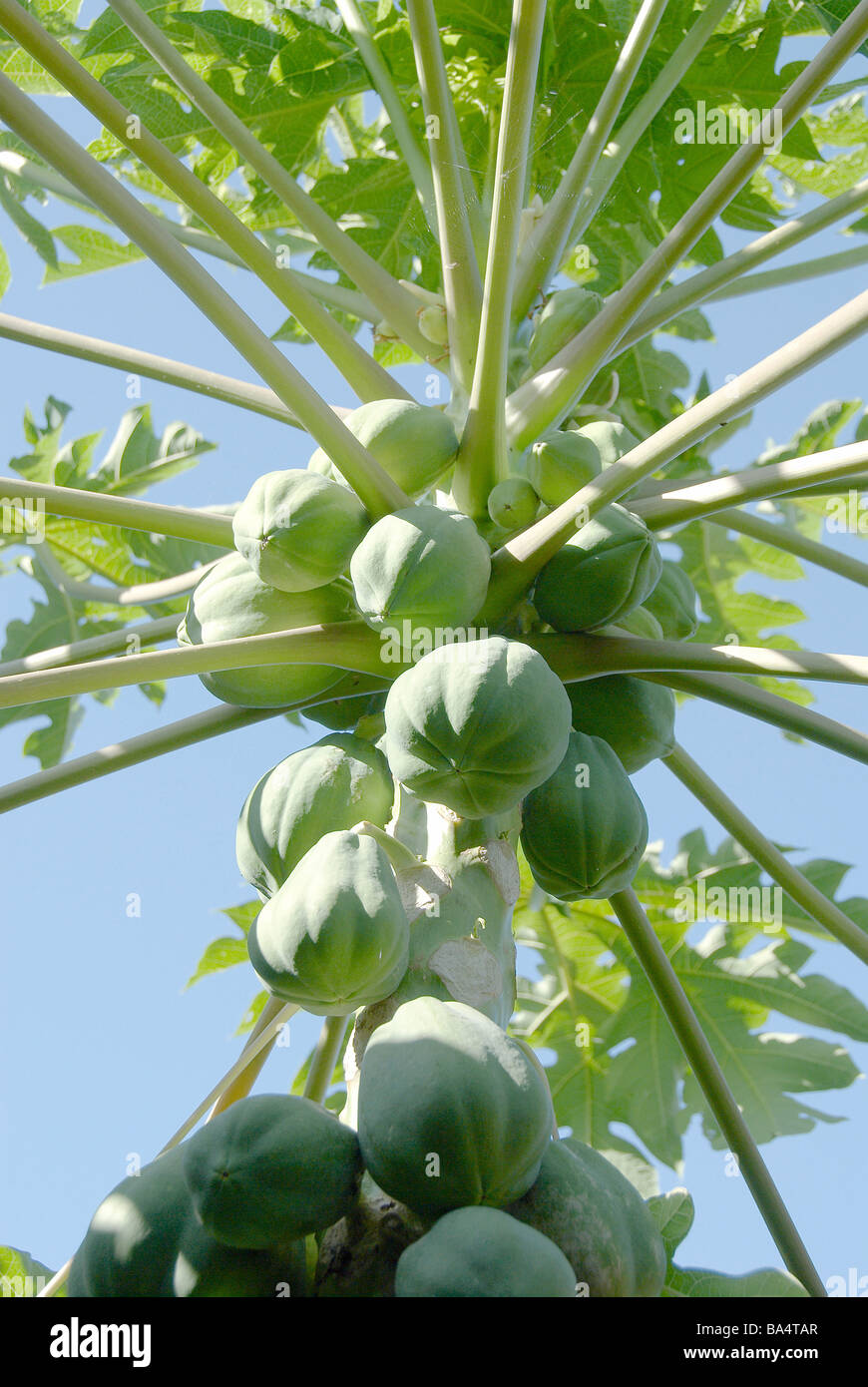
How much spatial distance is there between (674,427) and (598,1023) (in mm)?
2370

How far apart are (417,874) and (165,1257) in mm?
686

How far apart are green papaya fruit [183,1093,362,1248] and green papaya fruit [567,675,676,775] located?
3.28 feet

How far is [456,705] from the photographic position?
66.1 inches

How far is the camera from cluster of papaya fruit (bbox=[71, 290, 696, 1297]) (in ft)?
4.43

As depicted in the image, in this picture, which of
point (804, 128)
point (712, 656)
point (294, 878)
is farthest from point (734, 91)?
point (294, 878)

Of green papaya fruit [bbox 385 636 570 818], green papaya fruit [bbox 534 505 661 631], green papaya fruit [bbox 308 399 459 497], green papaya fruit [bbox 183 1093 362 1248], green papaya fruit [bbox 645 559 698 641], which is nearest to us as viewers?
green papaya fruit [bbox 183 1093 362 1248]

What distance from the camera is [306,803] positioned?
6.34 feet

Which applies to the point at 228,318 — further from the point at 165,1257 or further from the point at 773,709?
the point at 165,1257

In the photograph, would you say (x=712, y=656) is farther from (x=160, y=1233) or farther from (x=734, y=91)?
(x=734, y=91)
